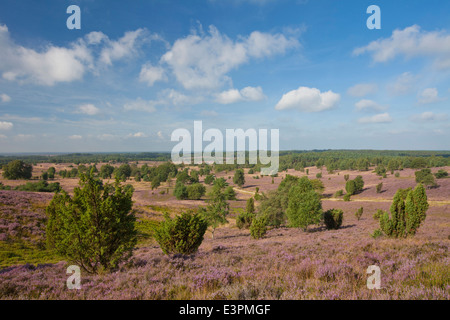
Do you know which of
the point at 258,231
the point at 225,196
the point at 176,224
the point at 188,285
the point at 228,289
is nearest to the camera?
the point at 228,289

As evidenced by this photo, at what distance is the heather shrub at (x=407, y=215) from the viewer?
41.8ft

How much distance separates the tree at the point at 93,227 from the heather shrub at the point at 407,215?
15.8 m

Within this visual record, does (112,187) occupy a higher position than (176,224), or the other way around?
(112,187)

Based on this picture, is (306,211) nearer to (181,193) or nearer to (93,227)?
(93,227)

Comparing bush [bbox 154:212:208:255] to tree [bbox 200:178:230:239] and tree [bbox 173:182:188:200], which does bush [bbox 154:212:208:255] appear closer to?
tree [bbox 200:178:230:239]

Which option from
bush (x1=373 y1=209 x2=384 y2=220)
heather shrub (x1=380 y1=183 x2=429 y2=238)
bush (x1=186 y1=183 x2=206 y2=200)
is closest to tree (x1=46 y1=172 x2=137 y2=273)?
heather shrub (x1=380 y1=183 x2=429 y2=238)

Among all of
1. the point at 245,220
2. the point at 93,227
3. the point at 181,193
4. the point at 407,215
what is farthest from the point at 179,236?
the point at 181,193

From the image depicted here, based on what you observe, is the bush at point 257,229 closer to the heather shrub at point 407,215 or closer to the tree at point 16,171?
the heather shrub at point 407,215

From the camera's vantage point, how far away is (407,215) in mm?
13062
